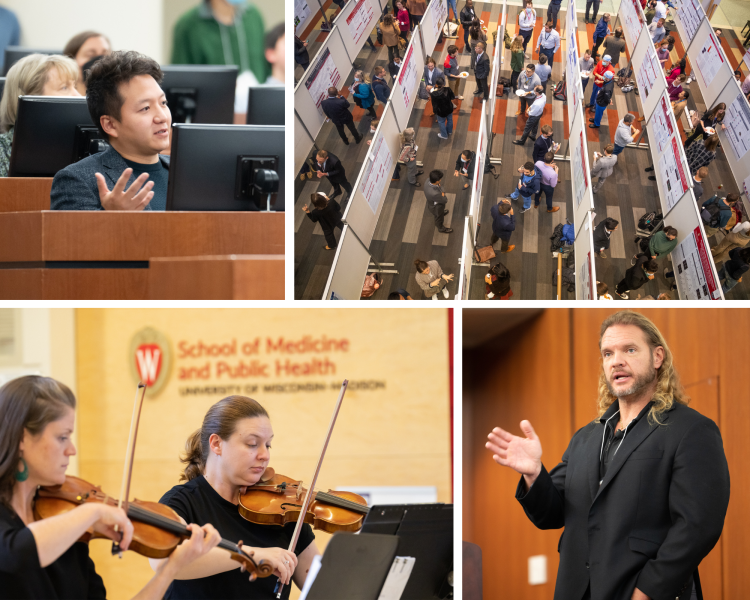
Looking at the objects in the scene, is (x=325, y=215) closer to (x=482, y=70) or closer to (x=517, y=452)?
(x=482, y=70)

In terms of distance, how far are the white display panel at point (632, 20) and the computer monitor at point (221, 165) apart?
19.2 feet

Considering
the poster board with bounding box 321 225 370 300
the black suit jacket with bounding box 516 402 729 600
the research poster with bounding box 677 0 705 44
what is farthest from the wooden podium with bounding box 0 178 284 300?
the research poster with bounding box 677 0 705 44

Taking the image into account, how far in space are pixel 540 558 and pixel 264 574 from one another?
1407mm

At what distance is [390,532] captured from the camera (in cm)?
265

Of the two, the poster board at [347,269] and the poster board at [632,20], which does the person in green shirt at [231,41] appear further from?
the poster board at [632,20]

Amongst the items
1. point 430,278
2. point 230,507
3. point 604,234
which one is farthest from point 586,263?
point 230,507

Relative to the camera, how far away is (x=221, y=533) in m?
2.59

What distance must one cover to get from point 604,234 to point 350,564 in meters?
3.62

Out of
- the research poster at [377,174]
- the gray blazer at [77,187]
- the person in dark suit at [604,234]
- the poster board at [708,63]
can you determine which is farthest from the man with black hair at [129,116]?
the poster board at [708,63]

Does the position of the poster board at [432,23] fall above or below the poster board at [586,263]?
above

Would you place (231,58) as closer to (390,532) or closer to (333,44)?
(333,44)

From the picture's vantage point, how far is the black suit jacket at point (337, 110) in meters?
6.00

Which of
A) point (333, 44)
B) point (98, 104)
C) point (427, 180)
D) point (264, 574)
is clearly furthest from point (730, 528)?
point (333, 44)

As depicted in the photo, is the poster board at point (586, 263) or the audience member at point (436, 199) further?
the audience member at point (436, 199)
